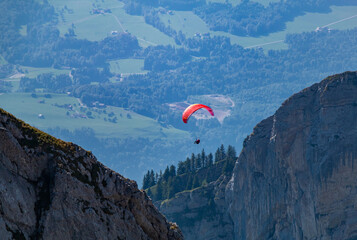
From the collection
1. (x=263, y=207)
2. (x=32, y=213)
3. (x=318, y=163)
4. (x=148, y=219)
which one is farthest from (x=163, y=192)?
(x=32, y=213)

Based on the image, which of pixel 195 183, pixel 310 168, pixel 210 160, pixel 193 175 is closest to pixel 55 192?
pixel 310 168

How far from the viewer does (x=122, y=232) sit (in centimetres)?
5209

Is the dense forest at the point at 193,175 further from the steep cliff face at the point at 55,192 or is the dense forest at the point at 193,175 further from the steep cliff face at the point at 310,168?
the steep cliff face at the point at 55,192

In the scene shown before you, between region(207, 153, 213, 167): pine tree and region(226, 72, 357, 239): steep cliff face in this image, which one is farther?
region(207, 153, 213, 167): pine tree

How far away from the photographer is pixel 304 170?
119 metres

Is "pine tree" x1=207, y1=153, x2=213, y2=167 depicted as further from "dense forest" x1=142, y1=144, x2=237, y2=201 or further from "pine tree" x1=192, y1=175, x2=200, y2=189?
"pine tree" x1=192, y1=175, x2=200, y2=189

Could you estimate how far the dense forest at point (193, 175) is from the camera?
153712 mm

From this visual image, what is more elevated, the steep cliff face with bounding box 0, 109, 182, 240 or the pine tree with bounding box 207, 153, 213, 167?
the pine tree with bounding box 207, 153, 213, 167

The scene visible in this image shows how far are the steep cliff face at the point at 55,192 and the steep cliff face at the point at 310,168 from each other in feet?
215

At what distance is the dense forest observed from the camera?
153712mm

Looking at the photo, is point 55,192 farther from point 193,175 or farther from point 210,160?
point 210,160

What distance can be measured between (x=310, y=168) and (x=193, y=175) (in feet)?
144

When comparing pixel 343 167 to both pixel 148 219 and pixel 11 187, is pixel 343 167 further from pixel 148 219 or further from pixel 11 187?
pixel 11 187

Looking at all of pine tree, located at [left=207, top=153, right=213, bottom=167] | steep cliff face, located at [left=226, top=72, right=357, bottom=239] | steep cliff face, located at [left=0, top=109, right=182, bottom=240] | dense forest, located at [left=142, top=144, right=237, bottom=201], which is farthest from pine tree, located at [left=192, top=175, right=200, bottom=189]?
steep cliff face, located at [left=0, top=109, right=182, bottom=240]
